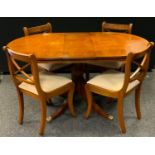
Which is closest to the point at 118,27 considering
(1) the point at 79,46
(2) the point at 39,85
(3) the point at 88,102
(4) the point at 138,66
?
(1) the point at 79,46

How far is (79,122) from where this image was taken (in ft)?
7.11

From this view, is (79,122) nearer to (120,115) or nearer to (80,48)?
(120,115)

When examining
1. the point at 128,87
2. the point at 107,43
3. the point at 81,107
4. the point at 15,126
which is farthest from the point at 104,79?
the point at 15,126

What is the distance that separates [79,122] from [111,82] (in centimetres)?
56

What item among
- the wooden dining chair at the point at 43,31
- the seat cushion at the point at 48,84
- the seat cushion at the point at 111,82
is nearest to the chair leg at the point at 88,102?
the seat cushion at the point at 111,82

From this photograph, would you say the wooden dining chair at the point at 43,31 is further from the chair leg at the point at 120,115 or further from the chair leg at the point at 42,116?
the chair leg at the point at 120,115

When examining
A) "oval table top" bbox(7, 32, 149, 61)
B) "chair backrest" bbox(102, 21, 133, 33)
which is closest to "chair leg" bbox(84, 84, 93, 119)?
"oval table top" bbox(7, 32, 149, 61)

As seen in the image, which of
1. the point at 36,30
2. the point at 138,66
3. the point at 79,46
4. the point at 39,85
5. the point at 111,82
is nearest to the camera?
the point at 39,85

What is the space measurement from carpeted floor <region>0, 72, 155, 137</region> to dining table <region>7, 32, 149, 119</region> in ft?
0.56

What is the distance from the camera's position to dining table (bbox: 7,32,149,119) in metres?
1.80

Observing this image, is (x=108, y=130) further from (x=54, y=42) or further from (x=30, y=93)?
(x=54, y=42)

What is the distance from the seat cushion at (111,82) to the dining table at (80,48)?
0.84 ft

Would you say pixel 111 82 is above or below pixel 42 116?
above

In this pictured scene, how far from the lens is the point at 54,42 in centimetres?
224
